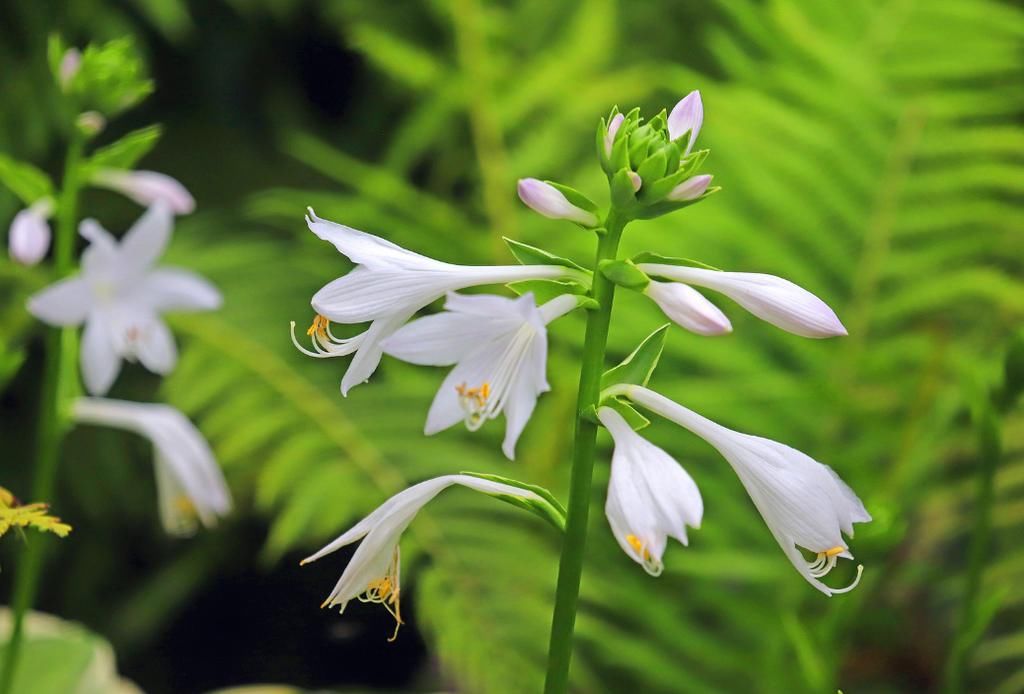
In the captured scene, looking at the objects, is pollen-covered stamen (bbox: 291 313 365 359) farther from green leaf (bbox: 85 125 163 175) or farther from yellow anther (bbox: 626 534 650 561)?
green leaf (bbox: 85 125 163 175)

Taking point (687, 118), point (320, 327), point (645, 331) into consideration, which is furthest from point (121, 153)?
point (645, 331)

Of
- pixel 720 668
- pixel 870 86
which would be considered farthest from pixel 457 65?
pixel 720 668

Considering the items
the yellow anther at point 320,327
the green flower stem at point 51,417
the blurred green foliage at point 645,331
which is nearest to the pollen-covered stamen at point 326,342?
the yellow anther at point 320,327

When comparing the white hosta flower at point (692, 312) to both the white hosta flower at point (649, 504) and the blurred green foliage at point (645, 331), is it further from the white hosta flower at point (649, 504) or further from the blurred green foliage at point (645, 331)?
the blurred green foliage at point (645, 331)

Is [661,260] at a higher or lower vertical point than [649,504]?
higher

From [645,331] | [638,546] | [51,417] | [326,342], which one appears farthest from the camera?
[645,331]

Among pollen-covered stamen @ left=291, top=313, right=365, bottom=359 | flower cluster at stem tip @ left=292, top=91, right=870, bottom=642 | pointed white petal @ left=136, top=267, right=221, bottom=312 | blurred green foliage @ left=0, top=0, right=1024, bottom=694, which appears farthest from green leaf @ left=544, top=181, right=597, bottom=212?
blurred green foliage @ left=0, top=0, right=1024, bottom=694

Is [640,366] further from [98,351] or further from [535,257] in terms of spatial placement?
[98,351]

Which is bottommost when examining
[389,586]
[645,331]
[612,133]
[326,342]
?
[389,586]
